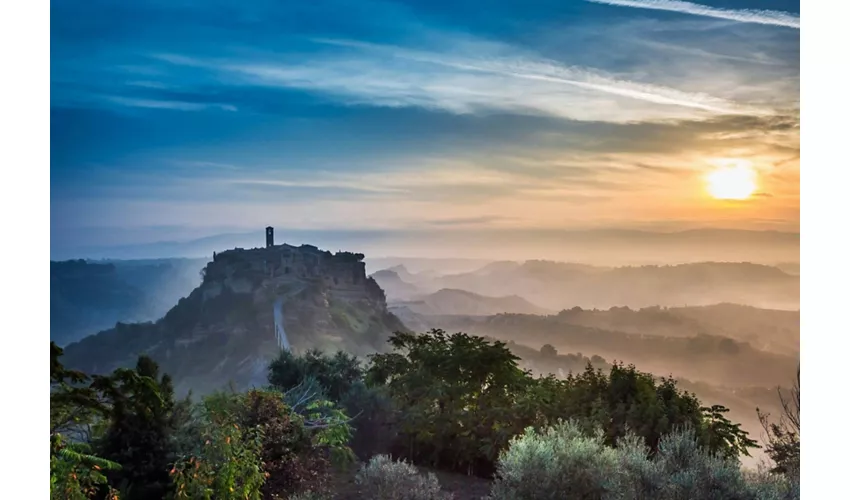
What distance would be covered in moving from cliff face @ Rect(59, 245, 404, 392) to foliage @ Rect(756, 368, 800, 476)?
8.76ft

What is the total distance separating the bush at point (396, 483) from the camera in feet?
21.1

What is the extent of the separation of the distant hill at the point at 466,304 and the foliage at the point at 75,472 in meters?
2.29

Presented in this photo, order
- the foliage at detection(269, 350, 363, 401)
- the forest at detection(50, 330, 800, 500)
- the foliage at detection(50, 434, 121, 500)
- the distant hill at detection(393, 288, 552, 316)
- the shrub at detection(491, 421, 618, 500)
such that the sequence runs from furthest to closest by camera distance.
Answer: the foliage at detection(269, 350, 363, 401) → the distant hill at detection(393, 288, 552, 316) → the shrub at detection(491, 421, 618, 500) → the forest at detection(50, 330, 800, 500) → the foliage at detection(50, 434, 121, 500)

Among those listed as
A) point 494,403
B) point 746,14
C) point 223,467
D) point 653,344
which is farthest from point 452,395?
point 746,14

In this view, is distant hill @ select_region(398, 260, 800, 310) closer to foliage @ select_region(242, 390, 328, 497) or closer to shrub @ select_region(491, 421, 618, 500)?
shrub @ select_region(491, 421, 618, 500)

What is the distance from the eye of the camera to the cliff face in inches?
261

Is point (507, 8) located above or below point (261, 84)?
above

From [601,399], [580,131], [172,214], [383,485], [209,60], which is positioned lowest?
[383,485]

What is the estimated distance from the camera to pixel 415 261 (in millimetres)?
6727

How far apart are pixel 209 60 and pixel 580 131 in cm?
265

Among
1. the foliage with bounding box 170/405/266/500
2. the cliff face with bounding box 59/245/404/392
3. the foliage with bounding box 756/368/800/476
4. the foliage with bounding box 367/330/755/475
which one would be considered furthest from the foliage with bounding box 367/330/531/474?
the foliage with bounding box 756/368/800/476

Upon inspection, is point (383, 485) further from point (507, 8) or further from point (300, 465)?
point (507, 8)
